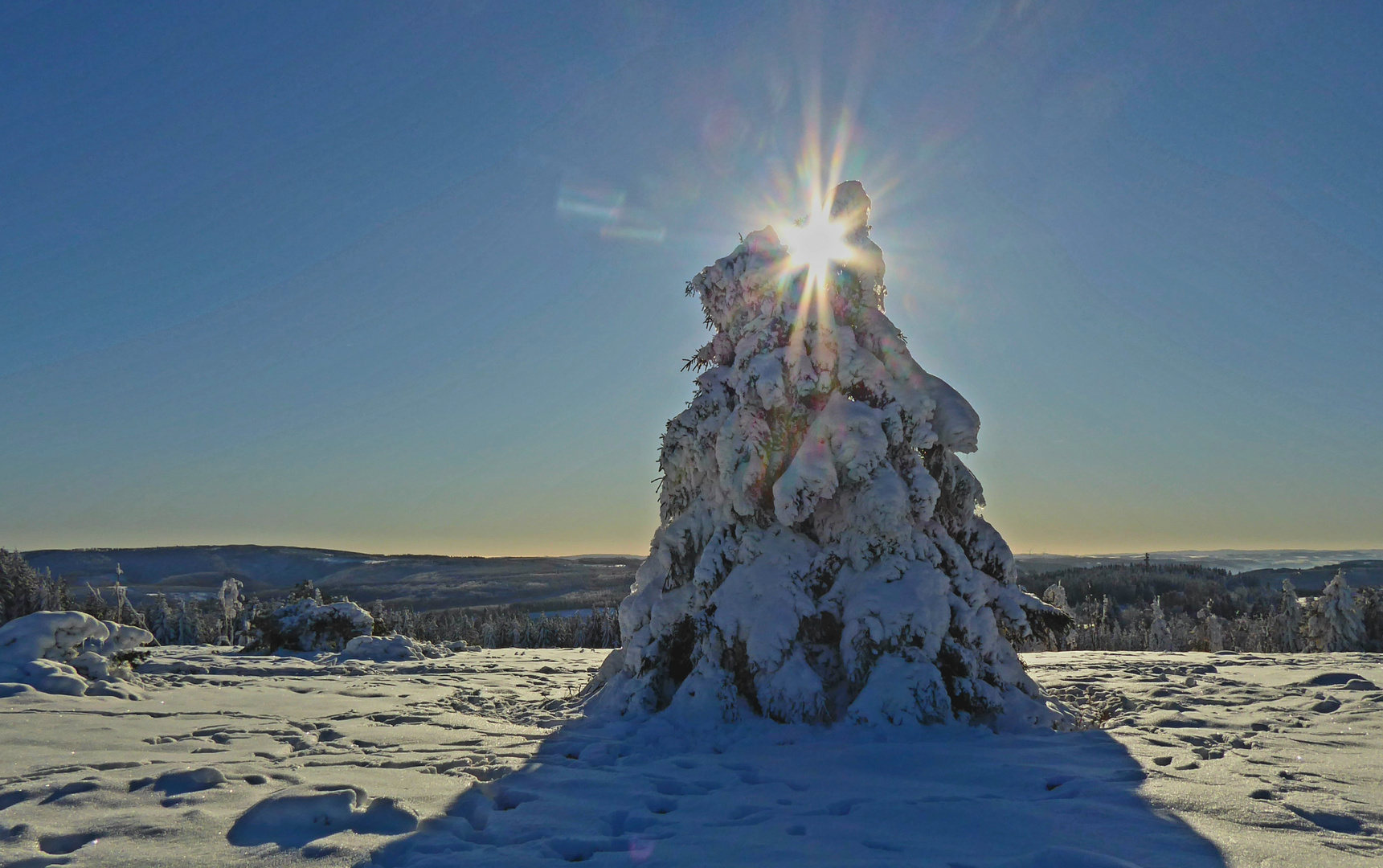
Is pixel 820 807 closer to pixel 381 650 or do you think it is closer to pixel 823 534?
pixel 823 534

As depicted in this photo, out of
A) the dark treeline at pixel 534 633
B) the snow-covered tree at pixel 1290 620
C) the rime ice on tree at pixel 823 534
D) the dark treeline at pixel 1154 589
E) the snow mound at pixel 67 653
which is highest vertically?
the rime ice on tree at pixel 823 534

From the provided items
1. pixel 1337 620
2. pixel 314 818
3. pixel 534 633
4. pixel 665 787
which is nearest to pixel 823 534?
pixel 665 787

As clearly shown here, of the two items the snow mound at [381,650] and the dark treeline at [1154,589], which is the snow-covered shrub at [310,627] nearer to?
the snow mound at [381,650]

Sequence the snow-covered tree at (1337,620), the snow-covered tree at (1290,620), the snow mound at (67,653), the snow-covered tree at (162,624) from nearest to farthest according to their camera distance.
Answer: the snow mound at (67,653)
the snow-covered tree at (1337,620)
the snow-covered tree at (1290,620)
the snow-covered tree at (162,624)

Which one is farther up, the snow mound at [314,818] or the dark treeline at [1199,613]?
the snow mound at [314,818]

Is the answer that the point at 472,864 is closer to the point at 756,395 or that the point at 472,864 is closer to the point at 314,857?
the point at 314,857

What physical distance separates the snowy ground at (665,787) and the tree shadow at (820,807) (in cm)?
3

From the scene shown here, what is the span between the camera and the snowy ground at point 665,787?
413cm

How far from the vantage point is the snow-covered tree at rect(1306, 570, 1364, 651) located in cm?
3697

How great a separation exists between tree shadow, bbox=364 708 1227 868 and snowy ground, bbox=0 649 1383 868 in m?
0.03

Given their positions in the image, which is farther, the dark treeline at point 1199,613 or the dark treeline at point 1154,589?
the dark treeline at point 1154,589

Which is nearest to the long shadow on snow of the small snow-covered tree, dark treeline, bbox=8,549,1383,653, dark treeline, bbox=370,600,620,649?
dark treeline, bbox=8,549,1383,653

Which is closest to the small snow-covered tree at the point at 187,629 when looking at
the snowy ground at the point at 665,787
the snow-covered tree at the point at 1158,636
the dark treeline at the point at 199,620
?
the dark treeline at the point at 199,620

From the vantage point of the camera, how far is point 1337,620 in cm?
3725
